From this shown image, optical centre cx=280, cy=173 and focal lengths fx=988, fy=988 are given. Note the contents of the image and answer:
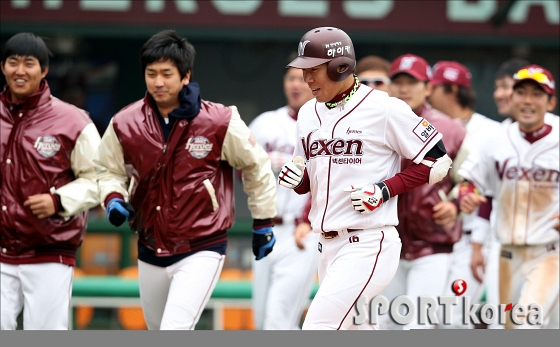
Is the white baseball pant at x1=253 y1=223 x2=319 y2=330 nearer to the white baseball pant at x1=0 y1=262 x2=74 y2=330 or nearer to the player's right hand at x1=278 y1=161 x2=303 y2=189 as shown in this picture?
the white baseball pant at x1=0 y1=262 x2=74 y2=330

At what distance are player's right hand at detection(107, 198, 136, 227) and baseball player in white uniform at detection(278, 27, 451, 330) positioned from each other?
1.14 m

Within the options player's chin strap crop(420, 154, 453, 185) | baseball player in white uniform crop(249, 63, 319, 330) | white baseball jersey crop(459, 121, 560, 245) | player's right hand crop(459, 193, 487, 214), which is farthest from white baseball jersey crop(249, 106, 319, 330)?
player's chin strap crop(420, 154, 453, 185)

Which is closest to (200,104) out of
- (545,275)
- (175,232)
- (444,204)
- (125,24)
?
(175,232)

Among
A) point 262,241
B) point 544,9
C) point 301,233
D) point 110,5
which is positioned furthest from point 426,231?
point 110,5

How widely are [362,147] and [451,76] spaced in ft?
11.9

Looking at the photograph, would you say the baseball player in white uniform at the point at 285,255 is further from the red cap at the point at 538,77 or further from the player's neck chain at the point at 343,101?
the player's neck chain at the point at 343,101

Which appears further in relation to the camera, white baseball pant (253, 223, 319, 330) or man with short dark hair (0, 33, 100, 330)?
white baseball pant (253, 223, 319, 330)

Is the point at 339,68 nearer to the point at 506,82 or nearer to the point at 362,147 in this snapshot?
the point at 362,147

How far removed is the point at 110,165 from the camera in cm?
581

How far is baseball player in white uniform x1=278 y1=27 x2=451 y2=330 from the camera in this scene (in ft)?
16.1

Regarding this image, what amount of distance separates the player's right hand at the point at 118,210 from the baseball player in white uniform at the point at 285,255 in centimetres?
201

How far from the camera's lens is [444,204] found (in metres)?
6.65

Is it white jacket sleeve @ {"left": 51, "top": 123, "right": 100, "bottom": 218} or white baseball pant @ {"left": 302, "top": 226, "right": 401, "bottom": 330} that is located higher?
white jacket sleeve @ {"left": 51, "top": 123, "right": 100, "bottom": 218}

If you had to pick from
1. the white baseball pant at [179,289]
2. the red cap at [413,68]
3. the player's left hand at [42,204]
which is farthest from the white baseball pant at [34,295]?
the red cap at [413,68]
